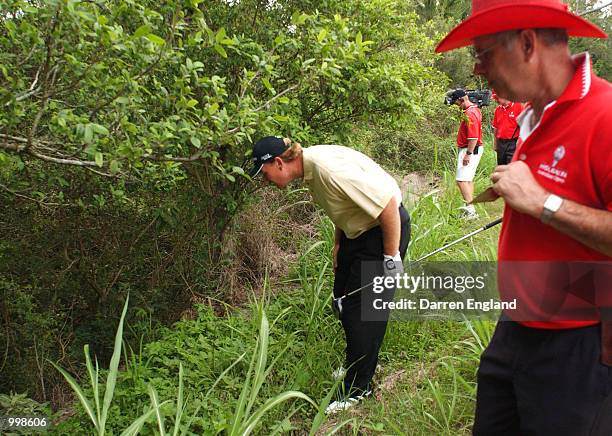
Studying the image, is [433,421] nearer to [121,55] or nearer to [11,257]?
[121,55]

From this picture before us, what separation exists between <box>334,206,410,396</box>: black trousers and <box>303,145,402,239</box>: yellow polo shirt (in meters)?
0.11

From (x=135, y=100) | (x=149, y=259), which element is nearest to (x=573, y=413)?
(x=135, y=100)

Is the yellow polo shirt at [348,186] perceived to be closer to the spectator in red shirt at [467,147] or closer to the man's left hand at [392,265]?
the man's left hand at [392,265]

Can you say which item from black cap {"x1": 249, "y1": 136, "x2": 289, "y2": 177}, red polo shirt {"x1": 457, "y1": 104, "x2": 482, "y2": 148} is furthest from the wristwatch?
red polo shirt {"x1": 457, "y1": 104, "x2": 482, "y2": 148}

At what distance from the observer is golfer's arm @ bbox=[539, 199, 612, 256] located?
3.70ft

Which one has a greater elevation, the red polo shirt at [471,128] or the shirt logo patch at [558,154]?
the red polo shirt at [471,128]

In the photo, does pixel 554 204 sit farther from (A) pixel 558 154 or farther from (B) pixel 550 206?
(A) pixel 558 154

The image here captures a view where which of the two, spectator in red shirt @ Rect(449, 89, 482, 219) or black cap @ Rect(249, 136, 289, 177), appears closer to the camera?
black cap @ Rect(249, 136, 289, 177)

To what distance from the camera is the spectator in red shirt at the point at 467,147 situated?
5477 mm

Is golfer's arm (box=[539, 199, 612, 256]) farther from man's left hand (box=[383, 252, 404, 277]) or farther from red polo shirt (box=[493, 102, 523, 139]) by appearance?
red polo shirt (box=[493, 102, 523, 139])

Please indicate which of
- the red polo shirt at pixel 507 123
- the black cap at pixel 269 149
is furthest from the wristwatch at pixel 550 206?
the red polo shirt at pixel 507 123

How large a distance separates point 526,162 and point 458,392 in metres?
1.76

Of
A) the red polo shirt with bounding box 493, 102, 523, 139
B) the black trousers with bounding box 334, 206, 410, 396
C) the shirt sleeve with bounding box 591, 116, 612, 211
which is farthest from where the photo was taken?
the red polo shirt with bounding box 493, 102, 523, 139

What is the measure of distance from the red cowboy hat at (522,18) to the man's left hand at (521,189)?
1.19 feet
